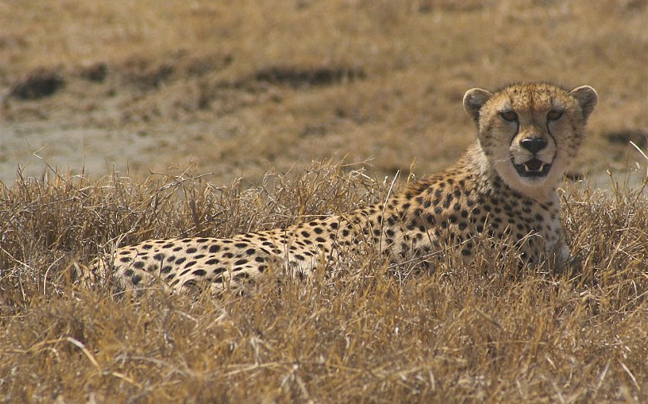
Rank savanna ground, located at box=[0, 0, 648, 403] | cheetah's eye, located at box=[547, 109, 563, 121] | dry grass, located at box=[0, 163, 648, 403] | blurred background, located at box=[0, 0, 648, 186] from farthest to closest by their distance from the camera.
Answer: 1. blurred background, located at box=[0, 0, 648, 186]
2. cheetah's eye, located at box=[547, 109, 563, 121]
3. savanna ground, located at box=[0, 0, 648, 403]
4. dry grass, located at box=[0, 163, 648, 403]

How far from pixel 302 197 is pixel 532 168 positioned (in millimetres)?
1053

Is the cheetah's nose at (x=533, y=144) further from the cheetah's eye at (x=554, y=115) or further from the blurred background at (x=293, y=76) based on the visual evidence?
the blurred background at (x=293, y=76)

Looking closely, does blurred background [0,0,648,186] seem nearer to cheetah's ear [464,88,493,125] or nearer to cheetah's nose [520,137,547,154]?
cheetah's ear [464,88,493,125]

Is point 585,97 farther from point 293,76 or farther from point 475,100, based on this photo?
point 293,76

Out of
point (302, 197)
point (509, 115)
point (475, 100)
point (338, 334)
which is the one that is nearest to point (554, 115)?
point (509, 115)

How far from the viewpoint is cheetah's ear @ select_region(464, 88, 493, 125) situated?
189 inches

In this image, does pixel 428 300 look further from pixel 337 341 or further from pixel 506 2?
pixel 506 2

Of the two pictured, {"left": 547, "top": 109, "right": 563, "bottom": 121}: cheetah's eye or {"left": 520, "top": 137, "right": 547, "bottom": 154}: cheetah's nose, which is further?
{"left": 547, "top": 109, "right": 563, "bottom": 121}: cheetah's eye

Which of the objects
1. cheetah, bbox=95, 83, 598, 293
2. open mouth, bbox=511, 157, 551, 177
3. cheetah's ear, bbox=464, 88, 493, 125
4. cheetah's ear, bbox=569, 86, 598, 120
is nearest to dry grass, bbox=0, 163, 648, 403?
cheetah, bbox=95, 83, 598, 293

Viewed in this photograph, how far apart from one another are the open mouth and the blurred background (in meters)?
3.23

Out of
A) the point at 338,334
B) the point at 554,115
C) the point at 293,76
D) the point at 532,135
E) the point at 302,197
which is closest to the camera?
the point at 338,334

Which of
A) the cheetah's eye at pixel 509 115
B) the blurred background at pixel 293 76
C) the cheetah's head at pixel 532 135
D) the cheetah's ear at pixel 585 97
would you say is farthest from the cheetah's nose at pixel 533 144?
the blurred background at pixel 293 76

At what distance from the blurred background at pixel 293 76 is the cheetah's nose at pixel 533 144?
330 cm

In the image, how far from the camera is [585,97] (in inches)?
188
